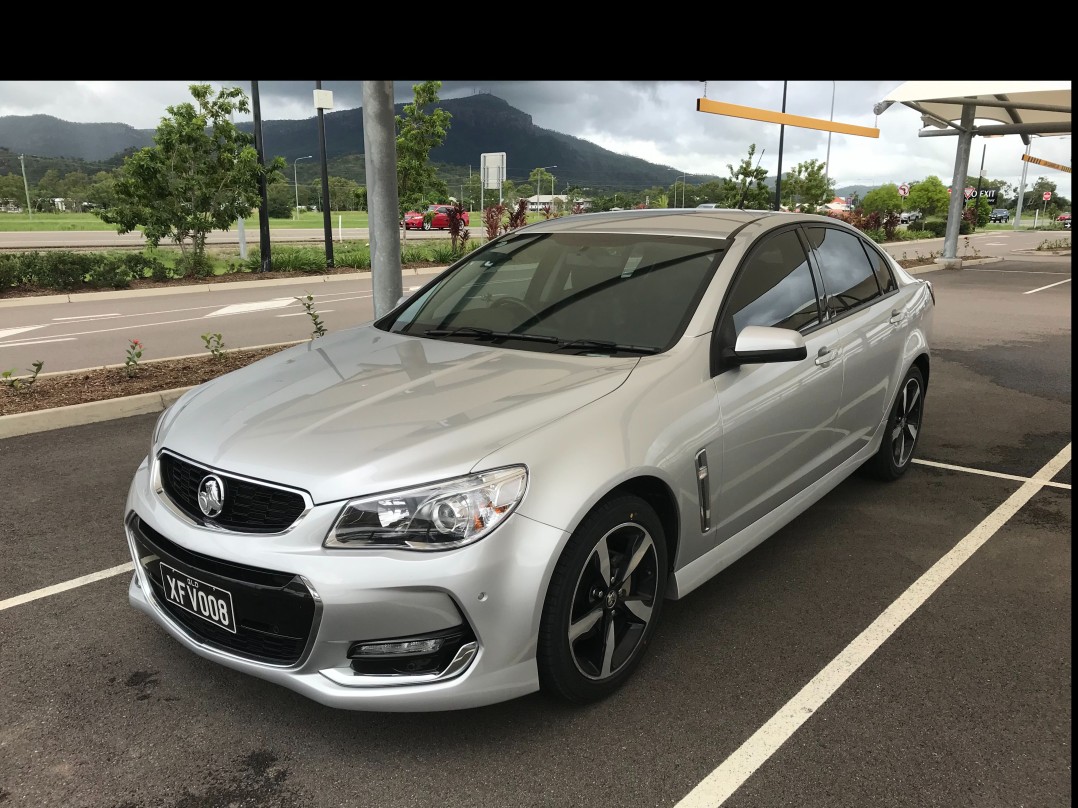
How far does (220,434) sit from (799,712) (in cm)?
223

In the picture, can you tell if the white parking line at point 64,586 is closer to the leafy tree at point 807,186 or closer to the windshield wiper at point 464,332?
the windshield wiper at point 464,332

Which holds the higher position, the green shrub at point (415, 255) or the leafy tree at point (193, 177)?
the leafy tree at point (193, 177)

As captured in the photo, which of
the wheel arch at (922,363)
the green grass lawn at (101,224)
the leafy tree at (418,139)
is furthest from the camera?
the green grass lawn at (101,224)

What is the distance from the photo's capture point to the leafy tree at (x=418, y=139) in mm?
23609

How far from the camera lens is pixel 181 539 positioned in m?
2.67

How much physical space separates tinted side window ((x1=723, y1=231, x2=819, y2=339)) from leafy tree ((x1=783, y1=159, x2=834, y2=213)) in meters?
42.9

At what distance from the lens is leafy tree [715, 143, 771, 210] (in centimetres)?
3406

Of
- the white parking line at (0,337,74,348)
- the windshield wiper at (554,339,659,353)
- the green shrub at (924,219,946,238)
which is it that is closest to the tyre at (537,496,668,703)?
the windshield wiper at (554,339,659,353)

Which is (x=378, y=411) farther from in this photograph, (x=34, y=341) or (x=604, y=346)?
(x=34, y=341)

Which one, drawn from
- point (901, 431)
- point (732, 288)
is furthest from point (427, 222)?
point (732, 288)

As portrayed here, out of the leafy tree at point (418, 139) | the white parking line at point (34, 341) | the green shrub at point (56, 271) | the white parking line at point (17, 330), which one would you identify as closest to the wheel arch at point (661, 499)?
the white parking line at point (34, 341)

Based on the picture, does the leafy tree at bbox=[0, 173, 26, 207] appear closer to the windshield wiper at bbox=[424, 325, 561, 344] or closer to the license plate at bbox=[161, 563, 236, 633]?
the windshield wiper at bbox=[424, 325, 561, 344]

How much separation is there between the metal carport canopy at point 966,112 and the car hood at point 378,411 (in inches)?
662
